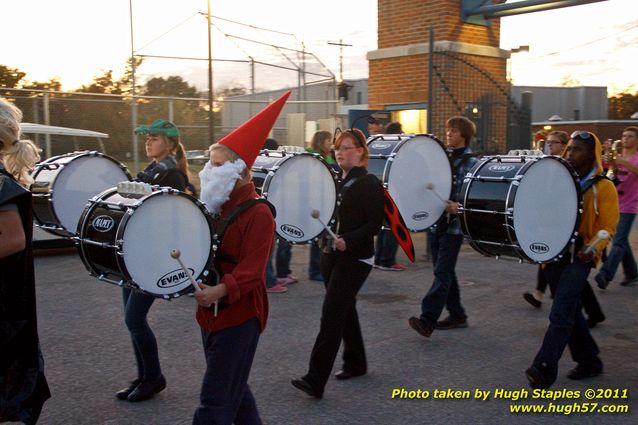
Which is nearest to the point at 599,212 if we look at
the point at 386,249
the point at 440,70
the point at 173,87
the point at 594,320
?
the point at 594,320

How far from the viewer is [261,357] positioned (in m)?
5.36

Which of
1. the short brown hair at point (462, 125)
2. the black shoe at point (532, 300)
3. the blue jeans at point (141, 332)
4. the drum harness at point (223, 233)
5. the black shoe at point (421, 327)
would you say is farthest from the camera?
the black shoe at point (532, 300)

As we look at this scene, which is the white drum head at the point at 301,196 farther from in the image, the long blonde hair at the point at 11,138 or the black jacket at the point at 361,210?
the long blonde hair at the point at 11,138

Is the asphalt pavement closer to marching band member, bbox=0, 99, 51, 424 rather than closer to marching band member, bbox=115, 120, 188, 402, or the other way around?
marching band member, bbox=115, 120, 188, 402

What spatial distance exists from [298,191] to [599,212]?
2104mm

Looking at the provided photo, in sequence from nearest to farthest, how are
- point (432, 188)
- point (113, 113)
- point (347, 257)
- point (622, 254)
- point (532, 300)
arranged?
point (347, 257), point (432, 188), point (532, 300), point (622, 254), point (113, 113)

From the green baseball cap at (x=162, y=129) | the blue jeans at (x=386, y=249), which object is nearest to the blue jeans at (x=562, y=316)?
the green baseball cap at (x=162, y=129)

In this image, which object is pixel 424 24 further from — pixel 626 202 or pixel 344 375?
pixel 344 375

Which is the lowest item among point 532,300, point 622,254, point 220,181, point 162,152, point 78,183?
point 532,300

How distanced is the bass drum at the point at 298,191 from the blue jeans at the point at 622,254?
3886 millimetres

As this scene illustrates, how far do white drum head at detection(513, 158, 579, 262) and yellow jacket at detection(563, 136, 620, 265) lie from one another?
72mm

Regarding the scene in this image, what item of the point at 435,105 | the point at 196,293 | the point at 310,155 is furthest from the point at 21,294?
the point at 435,105

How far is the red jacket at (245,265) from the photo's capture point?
3.08 m

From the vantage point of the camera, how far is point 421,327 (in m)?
5.73
